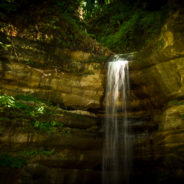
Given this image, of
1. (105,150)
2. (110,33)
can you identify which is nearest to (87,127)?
(105,150)

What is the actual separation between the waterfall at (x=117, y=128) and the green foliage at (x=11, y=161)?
3.99 meters

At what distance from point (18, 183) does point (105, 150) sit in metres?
4.47

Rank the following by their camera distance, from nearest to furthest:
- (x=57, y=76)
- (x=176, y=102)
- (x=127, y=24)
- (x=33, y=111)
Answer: (x=33, y=111)
(x=176, y=102)
(x=57, y=76)
(x=127, y=24)

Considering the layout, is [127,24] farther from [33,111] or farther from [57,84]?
Result: [33,111]

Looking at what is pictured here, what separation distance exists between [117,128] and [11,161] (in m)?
5.29

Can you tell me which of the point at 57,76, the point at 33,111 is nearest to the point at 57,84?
the point at 57,76

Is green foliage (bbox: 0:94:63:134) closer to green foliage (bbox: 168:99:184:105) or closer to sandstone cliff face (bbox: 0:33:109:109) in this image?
sandstone cliff face (bbox: 0:33:109:109)

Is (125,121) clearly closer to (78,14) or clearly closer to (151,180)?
(151,180)

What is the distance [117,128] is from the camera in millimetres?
9695

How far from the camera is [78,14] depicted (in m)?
12.4

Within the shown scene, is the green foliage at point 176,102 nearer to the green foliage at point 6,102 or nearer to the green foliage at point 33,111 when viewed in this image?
the green foliage at point 33,111

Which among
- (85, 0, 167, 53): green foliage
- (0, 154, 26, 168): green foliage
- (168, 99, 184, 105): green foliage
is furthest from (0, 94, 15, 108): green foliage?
(85, 0, 167, 53): green foliage

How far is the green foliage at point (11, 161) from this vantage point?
20.4ft

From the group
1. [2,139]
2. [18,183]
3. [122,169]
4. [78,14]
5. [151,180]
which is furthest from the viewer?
[78,14]
